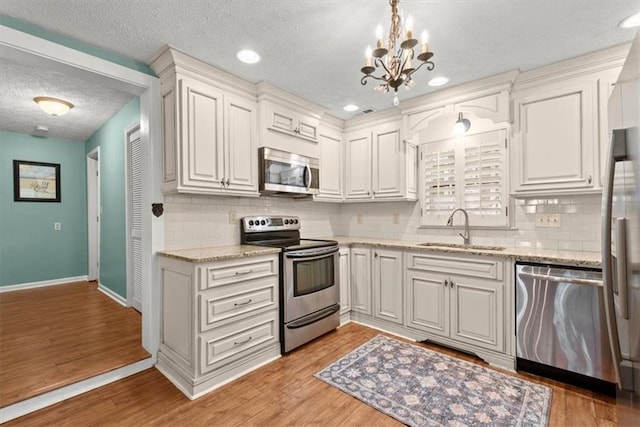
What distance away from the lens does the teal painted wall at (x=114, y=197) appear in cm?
378

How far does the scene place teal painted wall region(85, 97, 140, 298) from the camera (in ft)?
12.4

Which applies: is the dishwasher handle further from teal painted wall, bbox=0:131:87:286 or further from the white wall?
teal painted wall, bbox=0:131:87:286

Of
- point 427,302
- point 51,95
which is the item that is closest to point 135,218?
point 51,95

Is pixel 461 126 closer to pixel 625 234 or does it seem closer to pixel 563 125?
pixel 563 125

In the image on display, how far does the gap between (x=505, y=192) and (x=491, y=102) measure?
2.81 ft

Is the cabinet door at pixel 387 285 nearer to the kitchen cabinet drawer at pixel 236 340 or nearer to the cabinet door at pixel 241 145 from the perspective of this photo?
the kitchen cabinet drawer at pixel 236 340

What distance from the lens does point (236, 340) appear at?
2.28 meters

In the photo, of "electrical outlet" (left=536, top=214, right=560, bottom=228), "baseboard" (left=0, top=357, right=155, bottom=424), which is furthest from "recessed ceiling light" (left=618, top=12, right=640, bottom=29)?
"baseboard" (left=0, top=357, right=155, bottom=424)

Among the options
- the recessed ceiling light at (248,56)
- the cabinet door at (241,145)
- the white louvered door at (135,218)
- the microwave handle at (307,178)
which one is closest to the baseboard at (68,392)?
the white louvered door at (135,218)

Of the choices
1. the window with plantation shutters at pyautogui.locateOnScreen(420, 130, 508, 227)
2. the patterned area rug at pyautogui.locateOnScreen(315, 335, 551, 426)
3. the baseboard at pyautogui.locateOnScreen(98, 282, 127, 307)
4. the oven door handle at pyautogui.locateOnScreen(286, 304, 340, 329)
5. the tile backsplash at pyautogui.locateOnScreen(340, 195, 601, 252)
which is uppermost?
the window with plantation shutters at pyautogui.locateOnScreen(420, 130, 508, 227)

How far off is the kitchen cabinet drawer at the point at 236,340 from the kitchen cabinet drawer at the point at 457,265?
142 cm

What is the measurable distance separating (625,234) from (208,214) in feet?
9.13

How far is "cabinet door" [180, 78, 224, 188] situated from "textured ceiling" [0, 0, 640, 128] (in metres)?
0.27

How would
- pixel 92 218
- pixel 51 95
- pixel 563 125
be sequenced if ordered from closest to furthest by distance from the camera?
1. pixel 563 125
2. pixel 51 95
3. pixel 92 218
